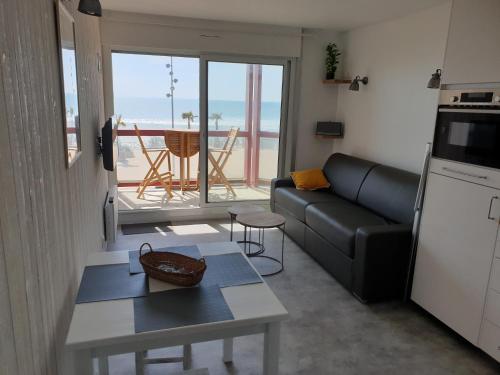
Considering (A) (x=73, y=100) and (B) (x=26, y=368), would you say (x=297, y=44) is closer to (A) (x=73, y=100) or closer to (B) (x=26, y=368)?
(A) (x=73, y=100)

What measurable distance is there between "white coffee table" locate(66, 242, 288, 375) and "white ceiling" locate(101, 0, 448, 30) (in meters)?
2.73

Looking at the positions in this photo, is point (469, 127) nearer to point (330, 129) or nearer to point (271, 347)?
point (271, 347)

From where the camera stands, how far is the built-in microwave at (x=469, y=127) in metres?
2.12

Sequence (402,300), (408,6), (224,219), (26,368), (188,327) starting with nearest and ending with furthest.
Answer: (26,368)
(188,327)
(402,300)
(408,6)
(224,219)

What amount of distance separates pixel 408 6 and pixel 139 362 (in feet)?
11.4

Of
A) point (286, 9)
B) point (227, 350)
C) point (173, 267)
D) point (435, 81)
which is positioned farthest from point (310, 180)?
point (173, 267)

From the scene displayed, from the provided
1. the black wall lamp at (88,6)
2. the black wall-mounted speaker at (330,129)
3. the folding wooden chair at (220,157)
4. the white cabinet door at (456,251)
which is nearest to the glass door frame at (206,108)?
the folding wooden chair at (220,157)

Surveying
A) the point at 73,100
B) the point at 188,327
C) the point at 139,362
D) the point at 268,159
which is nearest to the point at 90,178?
the point at 73,100

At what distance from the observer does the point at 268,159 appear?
16.8 feet

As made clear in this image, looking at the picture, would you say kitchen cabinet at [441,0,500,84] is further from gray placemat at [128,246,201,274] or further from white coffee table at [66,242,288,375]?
gray placemat at [128,246,201,274]

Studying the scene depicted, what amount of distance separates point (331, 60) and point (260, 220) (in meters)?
2.40

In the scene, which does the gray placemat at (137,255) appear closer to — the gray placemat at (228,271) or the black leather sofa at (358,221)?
the gray placemat at (228,271)

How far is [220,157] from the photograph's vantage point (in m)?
4.94

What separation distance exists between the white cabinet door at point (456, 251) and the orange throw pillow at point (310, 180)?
1.82 meters
